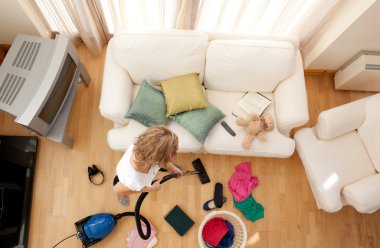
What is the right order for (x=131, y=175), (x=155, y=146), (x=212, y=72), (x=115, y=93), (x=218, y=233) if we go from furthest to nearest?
(x=218, y=233)
(x=212, y=72)
(x=115, y=93)
(x=131, y=175)
(x=155, y=146)

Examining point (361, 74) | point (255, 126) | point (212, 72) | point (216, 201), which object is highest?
point (361, 74)

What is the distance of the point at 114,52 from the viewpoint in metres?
2.51

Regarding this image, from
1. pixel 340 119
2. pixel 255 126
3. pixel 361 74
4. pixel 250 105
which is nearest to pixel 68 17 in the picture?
pixel 250 105

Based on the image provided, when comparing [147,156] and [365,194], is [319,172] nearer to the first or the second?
[365,194]

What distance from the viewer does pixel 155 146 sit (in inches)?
68.5

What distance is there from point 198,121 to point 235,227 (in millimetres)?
981

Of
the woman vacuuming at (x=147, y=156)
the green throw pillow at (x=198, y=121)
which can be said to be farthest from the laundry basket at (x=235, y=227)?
the woman vacuuming at (x=147, y=156)

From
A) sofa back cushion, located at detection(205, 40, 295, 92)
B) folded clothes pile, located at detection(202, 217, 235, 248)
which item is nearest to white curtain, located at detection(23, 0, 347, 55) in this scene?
sofa back cushion, located at detection(205, 40, 295, 92)

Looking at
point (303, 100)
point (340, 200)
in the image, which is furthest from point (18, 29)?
point (340, 200)

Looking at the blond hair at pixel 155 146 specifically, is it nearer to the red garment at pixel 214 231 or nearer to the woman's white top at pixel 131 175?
the woman's white top at pixel 131 175

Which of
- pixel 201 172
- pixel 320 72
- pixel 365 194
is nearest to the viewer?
pixel 365 194

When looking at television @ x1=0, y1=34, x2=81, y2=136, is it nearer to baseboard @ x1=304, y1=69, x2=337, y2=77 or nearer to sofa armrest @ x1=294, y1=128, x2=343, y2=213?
sofa armrest @ x1=294, y1=128, x2=343, y2=213

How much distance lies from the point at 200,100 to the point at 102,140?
1.08 meters

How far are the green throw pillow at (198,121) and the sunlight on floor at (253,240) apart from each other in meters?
1.02
